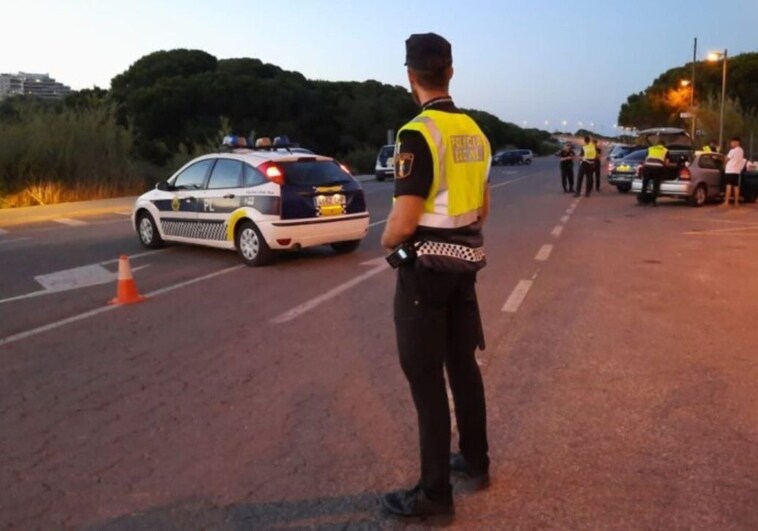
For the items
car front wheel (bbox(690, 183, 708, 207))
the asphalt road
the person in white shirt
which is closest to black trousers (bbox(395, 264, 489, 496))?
the asphalt road

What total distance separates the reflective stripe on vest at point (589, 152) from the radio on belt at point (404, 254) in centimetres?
2272

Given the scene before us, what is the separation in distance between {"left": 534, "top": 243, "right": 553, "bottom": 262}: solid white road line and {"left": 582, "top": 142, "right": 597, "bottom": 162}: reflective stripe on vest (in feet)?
40.2

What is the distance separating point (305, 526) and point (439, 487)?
63 cm

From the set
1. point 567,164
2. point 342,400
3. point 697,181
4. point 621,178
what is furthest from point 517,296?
point 621,178

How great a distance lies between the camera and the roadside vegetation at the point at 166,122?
25031 mm

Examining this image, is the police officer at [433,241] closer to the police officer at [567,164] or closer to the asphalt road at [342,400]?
the asphalt road at [342,400]

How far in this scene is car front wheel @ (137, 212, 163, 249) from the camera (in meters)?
13.6

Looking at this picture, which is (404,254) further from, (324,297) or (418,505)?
(324,297)

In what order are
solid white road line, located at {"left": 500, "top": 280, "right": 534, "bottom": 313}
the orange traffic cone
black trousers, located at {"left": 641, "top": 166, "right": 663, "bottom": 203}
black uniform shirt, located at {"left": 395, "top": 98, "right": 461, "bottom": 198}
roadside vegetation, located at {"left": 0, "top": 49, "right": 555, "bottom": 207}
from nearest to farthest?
black uniform shirt, located at {"left": 395, "top": 98, "right": 461, "bottom": 198}, solid white road line, located at {"left": 500, "top": 280, "right": 534, "bottom": 313}, the orange traffic cone, black trousers, located at {"left": 641, "top": 166, "right": 663, "bottom": 203}, roadside vegetation, located at {"left": 0, "top": 49, "right": 555, "bottom": 207}

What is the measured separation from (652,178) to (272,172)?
1411 centimetres

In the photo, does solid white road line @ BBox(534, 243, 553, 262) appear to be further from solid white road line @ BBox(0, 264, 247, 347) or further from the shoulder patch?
the shoulder patch

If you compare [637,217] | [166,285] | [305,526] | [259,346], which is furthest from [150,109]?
[305,526]

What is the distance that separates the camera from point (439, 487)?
369 cm

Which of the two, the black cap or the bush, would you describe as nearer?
the black cap
